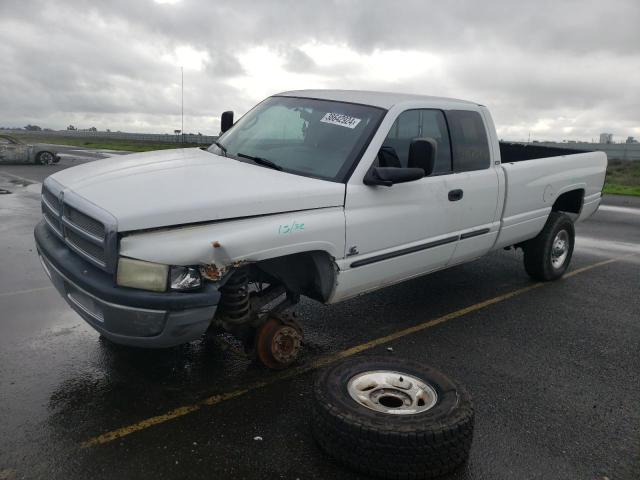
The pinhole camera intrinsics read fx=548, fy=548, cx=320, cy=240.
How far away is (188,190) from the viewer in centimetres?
329

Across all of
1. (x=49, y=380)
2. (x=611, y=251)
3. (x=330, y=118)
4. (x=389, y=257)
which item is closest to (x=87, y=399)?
(x=49, y=380)

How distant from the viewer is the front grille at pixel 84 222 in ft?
10.2

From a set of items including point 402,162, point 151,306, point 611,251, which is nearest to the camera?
point 151,306

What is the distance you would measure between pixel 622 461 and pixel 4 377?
3.89 m

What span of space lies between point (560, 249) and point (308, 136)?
3.85 meters

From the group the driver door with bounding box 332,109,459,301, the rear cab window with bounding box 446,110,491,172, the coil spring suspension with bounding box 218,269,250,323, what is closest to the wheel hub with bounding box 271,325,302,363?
the coil spring suspension with bounding box 218,269,250,323

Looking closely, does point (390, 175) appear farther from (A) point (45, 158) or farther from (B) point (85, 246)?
(A) point (45, 158)

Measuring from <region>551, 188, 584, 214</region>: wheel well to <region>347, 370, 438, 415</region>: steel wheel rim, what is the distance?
4.09 m

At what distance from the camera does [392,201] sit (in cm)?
412

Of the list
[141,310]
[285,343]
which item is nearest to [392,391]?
[285,343]

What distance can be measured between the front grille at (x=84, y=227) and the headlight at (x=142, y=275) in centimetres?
7

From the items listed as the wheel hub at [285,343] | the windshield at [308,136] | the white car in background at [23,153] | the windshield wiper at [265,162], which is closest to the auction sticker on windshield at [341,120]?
the windshield at [308,136]

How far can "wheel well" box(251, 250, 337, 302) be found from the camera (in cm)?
375

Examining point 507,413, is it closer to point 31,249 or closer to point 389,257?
point 389,257
